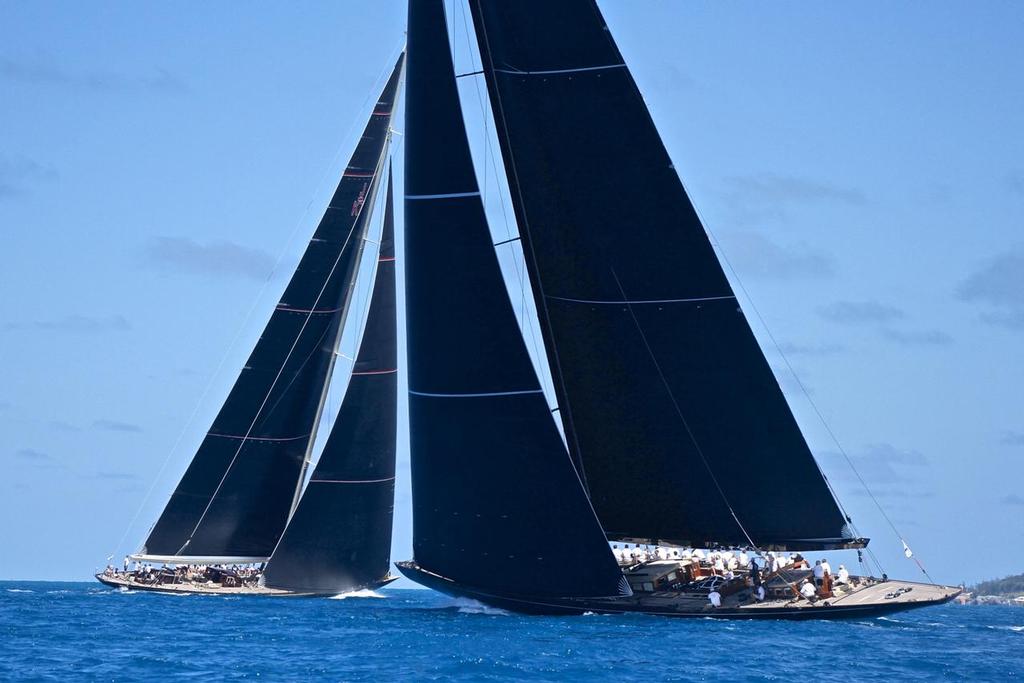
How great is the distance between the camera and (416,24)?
3133 cm

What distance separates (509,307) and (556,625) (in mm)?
6694

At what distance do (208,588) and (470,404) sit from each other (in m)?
20.1

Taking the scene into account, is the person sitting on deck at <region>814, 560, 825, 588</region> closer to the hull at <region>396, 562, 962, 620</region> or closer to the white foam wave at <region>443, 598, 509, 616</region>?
the hull at <region>396, 562, 962, 620</region>

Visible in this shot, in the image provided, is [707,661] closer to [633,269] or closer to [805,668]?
[805,668]

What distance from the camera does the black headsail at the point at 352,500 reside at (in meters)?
40.4

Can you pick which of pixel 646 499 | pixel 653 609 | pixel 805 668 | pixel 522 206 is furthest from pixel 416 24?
pixel 805 668

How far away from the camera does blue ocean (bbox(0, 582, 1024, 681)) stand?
75.7 ft

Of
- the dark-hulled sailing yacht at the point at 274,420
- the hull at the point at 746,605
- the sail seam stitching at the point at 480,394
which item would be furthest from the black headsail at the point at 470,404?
the dark-hulled sailing yacht at the point at 274,420

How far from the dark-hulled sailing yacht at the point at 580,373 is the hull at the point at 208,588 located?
10558 millimetres

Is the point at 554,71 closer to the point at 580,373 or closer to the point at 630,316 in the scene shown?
the point at 630,316

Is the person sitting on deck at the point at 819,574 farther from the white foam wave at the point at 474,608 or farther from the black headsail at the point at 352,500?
the black headsail at the point at 352,500

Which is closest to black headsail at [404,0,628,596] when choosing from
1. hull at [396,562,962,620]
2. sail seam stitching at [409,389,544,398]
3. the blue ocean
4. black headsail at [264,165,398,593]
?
sail seam stitching at [409,389,544,398]

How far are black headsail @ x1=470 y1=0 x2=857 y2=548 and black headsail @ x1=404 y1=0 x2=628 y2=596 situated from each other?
86.0 inches

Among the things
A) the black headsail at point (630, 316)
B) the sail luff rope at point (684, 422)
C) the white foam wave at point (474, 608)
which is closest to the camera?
the black headsail at point (630, 316)
